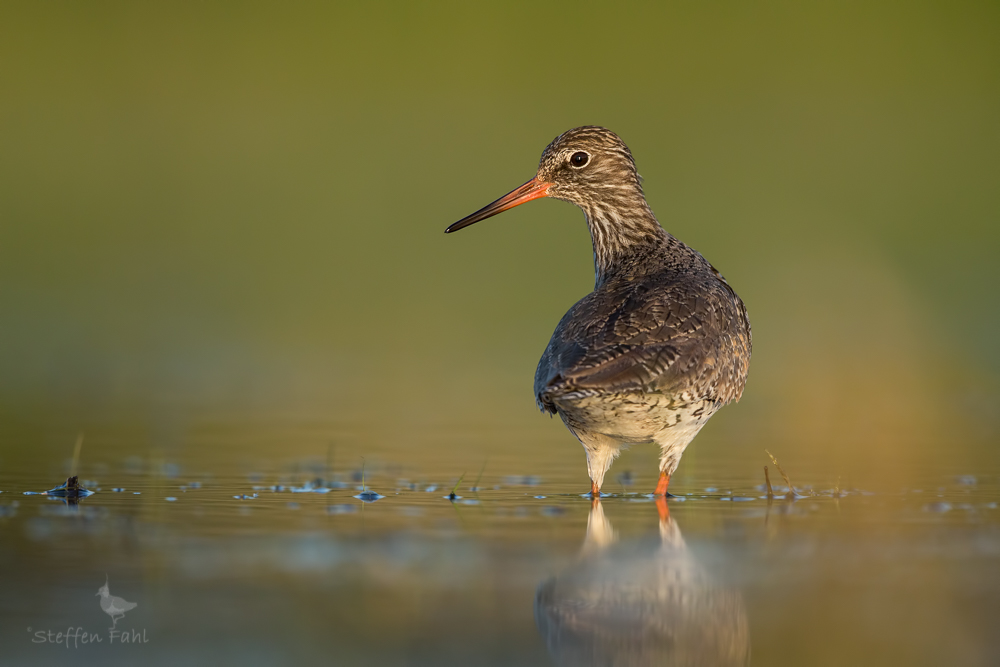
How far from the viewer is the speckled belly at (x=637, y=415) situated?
6.22 m

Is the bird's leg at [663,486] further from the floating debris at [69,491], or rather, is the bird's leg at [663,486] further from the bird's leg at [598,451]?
the floating debris at [69,491]

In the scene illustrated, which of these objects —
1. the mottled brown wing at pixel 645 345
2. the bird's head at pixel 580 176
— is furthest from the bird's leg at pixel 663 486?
the bird's head at pixel 580 176

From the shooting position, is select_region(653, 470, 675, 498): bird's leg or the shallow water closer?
the shallow water

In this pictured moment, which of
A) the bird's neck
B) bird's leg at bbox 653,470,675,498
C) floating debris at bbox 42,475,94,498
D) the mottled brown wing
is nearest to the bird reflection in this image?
the mottled brown wing

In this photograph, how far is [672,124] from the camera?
1972cm

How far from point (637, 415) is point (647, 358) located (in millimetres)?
313

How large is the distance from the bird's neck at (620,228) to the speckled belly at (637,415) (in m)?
1.69

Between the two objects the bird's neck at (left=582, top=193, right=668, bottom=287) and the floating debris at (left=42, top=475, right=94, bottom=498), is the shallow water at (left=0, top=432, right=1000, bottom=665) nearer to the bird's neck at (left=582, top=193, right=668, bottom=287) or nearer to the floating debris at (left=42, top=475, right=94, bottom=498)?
the floating debris at (left=42, top=475, right=94, bottom=498)

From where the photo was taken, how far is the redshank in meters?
6.19

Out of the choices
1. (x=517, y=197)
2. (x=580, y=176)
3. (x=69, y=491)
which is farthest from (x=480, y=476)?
(x=580, y=176)

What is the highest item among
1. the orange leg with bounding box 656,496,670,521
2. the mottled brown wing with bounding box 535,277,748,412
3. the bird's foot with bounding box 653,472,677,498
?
the mottled brown wing with bounding box 535,277,748,412

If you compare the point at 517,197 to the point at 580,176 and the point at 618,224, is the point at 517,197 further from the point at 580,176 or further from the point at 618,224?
the point at 618,224

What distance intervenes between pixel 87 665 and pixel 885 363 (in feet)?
34.2

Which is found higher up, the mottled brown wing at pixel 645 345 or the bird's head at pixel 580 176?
the bird's head at pixel 580 176
